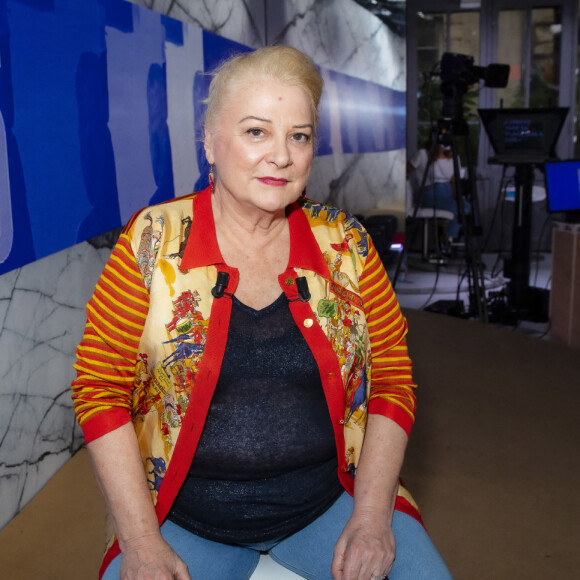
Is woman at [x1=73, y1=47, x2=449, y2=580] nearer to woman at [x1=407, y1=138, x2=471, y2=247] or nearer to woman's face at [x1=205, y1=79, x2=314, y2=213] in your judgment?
woman's face at [x1=205, y1=79, x2=314, y2=213]

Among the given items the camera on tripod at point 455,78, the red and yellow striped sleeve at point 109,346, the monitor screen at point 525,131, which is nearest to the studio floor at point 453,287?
the monitor screen at point 525,131

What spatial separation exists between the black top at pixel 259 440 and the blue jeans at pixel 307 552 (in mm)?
23

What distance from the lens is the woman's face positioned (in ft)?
4.18

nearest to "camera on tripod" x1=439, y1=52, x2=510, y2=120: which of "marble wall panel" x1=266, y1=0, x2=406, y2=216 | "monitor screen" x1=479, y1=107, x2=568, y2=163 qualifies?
"monitor screen" x1=479, y1=107, x2=568, y2=163

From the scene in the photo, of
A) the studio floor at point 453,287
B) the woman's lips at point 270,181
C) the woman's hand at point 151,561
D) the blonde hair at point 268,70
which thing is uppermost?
the blonde hair at point 268,70

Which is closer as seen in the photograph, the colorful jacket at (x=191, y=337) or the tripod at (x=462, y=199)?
the colorful jacket at (x=191, y=337)

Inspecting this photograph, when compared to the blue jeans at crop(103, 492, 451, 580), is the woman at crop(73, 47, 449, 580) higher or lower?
higher

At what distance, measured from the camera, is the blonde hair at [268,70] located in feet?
4.17

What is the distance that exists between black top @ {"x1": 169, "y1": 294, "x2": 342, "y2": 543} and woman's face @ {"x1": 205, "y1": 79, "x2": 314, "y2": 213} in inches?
8.0

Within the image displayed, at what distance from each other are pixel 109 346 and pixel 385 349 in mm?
522

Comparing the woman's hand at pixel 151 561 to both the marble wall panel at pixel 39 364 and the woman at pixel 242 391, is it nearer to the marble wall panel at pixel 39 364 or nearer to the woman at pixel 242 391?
the woman at pixel 242 391

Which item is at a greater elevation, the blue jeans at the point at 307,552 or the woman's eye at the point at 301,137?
the woman's eye at the point at 301,137

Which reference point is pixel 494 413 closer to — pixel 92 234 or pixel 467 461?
pixel 467 461

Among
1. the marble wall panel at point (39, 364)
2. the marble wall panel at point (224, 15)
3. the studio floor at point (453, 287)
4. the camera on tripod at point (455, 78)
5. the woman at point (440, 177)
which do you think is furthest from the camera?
the woman at point (440, 177)
